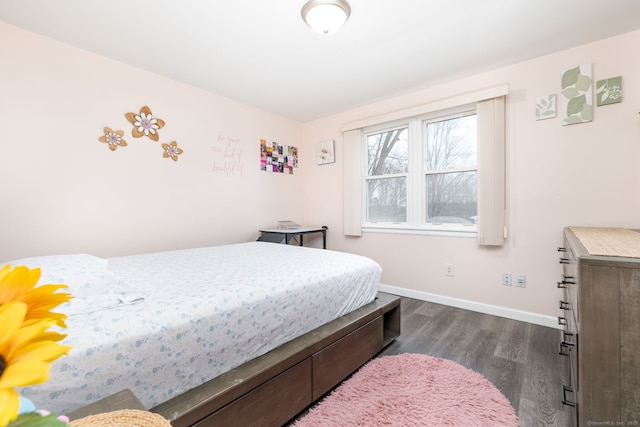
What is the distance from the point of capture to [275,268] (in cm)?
163

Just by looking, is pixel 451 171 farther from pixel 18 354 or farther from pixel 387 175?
pixel 18 354

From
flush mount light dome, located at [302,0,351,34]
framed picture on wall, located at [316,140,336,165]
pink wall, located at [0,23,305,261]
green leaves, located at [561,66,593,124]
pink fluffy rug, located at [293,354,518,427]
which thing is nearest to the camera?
pink fluffy rug, located at [293,354,518,427]

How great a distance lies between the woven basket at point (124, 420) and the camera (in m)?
0.49

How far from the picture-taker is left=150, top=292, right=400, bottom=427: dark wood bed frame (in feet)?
3.15

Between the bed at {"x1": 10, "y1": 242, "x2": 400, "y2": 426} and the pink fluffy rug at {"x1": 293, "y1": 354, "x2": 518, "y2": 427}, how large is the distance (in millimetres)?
83

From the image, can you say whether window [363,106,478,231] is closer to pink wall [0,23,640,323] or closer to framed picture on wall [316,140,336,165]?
pink wall [0,23,640,323]

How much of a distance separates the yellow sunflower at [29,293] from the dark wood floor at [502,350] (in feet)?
5.87

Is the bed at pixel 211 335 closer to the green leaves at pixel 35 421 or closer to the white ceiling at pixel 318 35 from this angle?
the green leaves at pixel 35 421

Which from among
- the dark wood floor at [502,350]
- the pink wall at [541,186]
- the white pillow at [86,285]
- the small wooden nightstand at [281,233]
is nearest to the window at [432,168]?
the pink wall at [541,186]

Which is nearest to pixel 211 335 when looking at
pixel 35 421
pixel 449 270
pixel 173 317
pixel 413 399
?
pixel 173 317

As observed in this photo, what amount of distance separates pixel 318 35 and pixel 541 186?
84.5 inches

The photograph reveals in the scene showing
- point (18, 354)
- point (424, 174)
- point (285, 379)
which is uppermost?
point (424, 174)

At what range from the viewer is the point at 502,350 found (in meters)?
1.89

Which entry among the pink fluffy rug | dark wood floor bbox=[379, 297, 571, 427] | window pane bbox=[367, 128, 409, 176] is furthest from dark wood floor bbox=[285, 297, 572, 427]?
window pane bbox=[367, 128, 409, 176]
